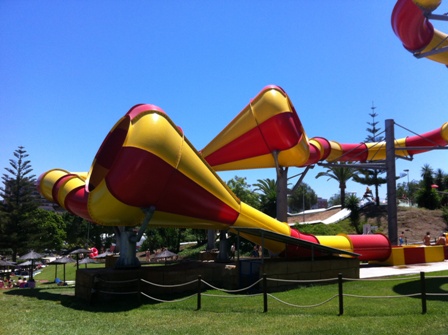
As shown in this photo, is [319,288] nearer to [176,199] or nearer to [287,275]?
[287,275]

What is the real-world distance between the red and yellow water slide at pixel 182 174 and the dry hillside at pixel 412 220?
68.9ft

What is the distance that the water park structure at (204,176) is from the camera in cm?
1156

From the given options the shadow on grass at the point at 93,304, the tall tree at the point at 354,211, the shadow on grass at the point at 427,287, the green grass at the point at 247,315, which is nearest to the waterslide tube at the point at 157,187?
the shadow on grass at the point at 93,304

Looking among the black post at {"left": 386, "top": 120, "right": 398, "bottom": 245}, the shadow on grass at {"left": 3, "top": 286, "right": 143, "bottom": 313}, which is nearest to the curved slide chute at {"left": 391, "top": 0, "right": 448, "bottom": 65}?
the black post at {"left": 386, "top": 120, "right": 398, "bottom": 245}

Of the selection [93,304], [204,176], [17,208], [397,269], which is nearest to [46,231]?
[17,208]

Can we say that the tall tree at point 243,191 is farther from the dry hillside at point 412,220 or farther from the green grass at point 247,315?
the green grass at point 247,315

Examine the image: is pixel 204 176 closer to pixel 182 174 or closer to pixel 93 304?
pixel 182 174

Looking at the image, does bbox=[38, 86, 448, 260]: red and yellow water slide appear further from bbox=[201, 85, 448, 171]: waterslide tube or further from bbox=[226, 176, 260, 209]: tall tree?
bbox=[226, 176, 260, 209]: tall tree

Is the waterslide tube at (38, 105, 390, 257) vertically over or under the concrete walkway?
over

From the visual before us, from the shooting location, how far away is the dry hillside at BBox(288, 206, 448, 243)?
36.1 meters

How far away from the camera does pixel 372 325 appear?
7375 millimetres

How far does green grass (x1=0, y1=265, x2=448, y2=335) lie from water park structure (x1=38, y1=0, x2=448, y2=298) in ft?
7.62

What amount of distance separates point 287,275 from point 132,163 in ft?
19.3

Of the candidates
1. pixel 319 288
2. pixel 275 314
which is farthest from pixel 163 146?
pixel 319 288
